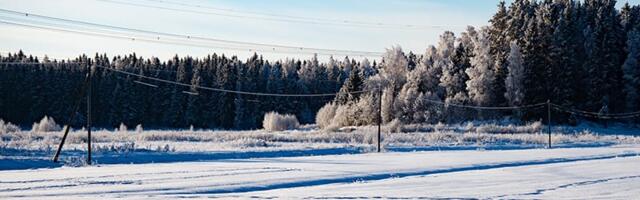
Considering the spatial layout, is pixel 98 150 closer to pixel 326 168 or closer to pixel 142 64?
pixel 326 168

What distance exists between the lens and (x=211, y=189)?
18.3 metres

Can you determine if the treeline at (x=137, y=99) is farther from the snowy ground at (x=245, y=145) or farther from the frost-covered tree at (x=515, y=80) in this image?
the frost-covered tree at (x=515, y=80)

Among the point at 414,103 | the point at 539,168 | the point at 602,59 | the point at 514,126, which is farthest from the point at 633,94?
the point at 539,168

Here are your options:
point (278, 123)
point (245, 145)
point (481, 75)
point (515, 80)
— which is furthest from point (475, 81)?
point (245, 145)

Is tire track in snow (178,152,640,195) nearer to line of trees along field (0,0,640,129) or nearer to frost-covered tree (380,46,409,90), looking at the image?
line of trees along field (0,0,640,129)

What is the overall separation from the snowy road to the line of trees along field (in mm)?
49729

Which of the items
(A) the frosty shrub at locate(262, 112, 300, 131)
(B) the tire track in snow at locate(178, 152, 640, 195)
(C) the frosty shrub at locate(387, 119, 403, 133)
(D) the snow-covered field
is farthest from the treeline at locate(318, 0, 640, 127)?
(B) the tire track in snow at locate(178, 152, 640, 195)

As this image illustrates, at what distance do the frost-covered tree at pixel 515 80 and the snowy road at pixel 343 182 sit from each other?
4929 cm

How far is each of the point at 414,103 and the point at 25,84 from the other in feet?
189

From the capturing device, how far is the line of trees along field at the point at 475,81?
7781 cm

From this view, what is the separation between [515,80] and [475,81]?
13.0ft

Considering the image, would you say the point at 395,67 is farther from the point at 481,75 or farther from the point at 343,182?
the point at 343,182

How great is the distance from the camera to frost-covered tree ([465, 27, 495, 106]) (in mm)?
77000

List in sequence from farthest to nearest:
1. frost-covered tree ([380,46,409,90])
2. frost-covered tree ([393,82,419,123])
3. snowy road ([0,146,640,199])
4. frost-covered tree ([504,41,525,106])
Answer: frost-covered tree ([380,46,409,90])
frost-covered tree ([393,82,419,123])
frost-covered tree ([504,41,525,106])
snowy road ([0,146,640,199])
